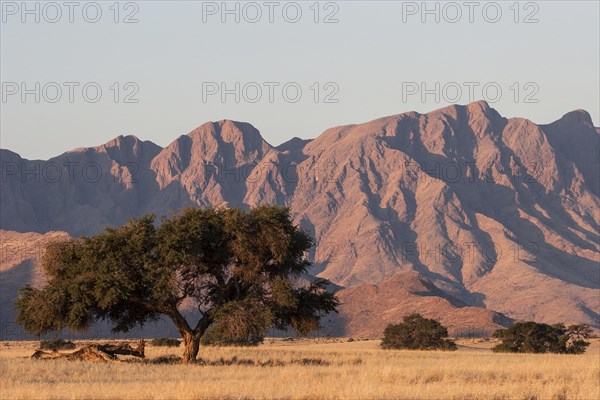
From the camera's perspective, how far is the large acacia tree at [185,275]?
143 ft

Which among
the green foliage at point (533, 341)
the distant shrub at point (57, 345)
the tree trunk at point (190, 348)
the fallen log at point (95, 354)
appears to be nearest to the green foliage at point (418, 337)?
the green foliage at point (533, 341)

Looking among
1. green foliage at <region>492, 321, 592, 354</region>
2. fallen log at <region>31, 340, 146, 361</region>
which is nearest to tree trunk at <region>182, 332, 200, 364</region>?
fallen log at <region>31, 340, 146, 361</region>

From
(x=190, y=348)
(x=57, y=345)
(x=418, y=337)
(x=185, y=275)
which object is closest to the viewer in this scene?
(x=190, y=348)

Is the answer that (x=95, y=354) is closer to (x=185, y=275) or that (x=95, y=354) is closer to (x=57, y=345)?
(x=185, y=275)

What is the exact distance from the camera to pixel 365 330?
606ft

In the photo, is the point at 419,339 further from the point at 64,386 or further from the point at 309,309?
the point at 64,386

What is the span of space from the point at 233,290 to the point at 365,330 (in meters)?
140

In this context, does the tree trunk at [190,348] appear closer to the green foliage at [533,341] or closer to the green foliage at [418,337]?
the green foliage at [533,341]

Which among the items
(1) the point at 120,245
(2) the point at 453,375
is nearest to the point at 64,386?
(2) the point at 453,375

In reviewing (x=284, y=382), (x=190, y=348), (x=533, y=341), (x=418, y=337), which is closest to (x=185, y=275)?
(x=190, y=348)

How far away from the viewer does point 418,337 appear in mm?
85250

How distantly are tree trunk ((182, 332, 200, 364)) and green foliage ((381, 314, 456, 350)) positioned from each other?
39.4 m

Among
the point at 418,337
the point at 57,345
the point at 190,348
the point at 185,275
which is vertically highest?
the point at 185,275

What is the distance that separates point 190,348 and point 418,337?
4252cm
